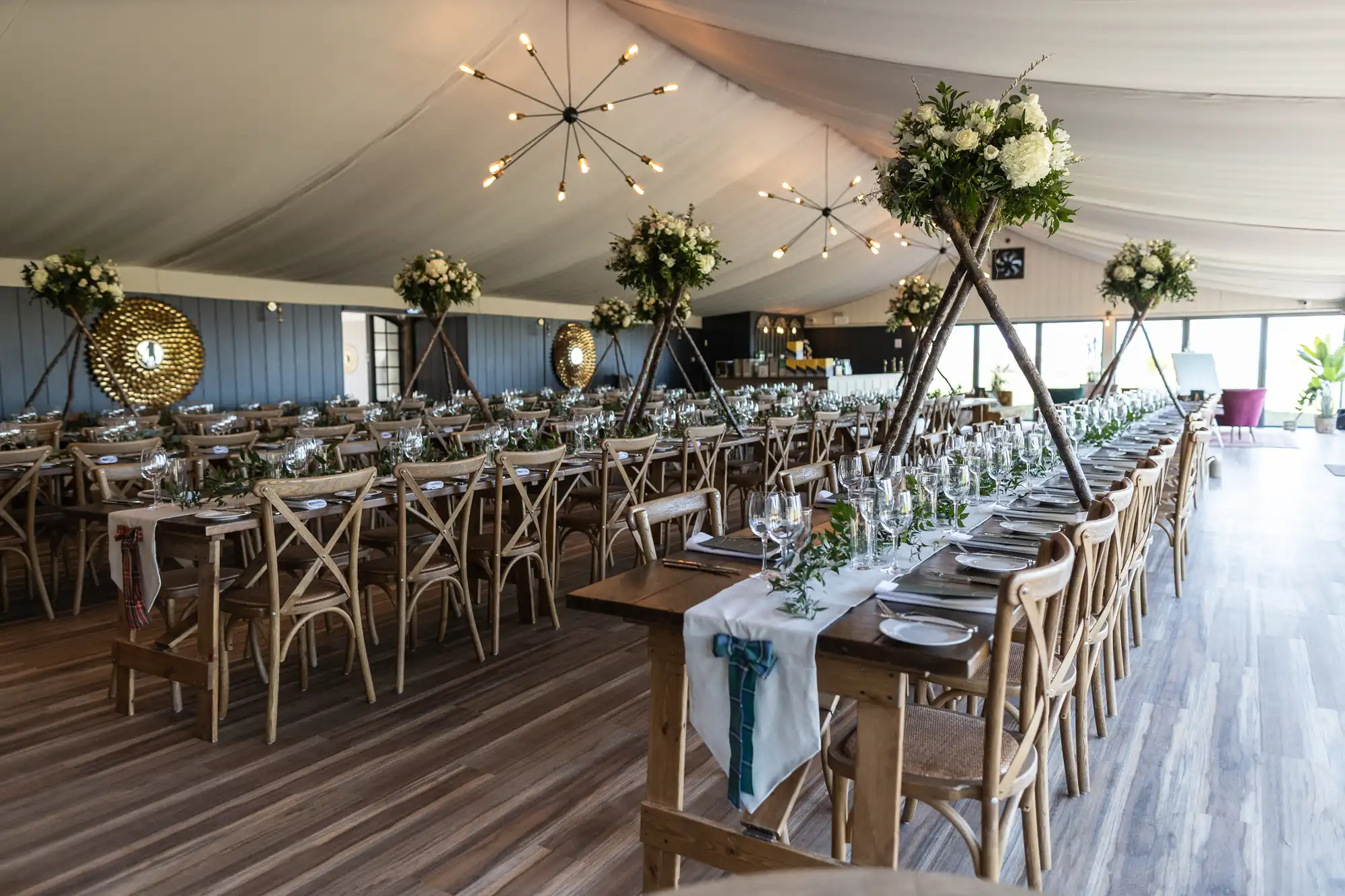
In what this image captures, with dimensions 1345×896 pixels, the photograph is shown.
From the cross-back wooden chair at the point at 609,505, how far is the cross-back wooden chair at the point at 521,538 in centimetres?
26

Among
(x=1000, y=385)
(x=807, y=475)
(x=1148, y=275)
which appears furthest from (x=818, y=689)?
(x=1000, y=385)

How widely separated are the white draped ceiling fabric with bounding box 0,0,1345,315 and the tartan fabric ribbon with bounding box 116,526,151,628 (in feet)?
13.6

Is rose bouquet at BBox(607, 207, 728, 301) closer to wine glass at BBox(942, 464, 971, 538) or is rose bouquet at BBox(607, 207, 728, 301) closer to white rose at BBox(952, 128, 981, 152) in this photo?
white rose at BBox(952, 128, 981, 152)

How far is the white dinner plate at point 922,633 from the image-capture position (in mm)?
1838

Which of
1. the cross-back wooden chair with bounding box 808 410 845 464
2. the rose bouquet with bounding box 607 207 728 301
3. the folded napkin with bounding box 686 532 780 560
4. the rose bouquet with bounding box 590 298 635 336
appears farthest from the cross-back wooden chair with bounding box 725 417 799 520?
the rose bouquet with bounding box 590 298 635 336

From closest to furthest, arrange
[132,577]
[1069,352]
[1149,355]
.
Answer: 1. [132,577]
2. [1149,355]
3. [1069,352]

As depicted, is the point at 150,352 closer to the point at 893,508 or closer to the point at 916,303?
the point at 916,303

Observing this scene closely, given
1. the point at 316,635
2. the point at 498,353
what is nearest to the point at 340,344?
the point at 498,353

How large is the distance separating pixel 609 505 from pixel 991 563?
3188 mm

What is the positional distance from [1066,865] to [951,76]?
4.53m

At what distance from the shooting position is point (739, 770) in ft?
6.53

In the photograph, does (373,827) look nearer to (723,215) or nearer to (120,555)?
(120,555)

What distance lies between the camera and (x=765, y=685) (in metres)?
1.95

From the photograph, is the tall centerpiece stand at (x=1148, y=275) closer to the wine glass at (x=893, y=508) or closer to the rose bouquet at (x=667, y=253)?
the rose bouquet at (x=667, y=253)
